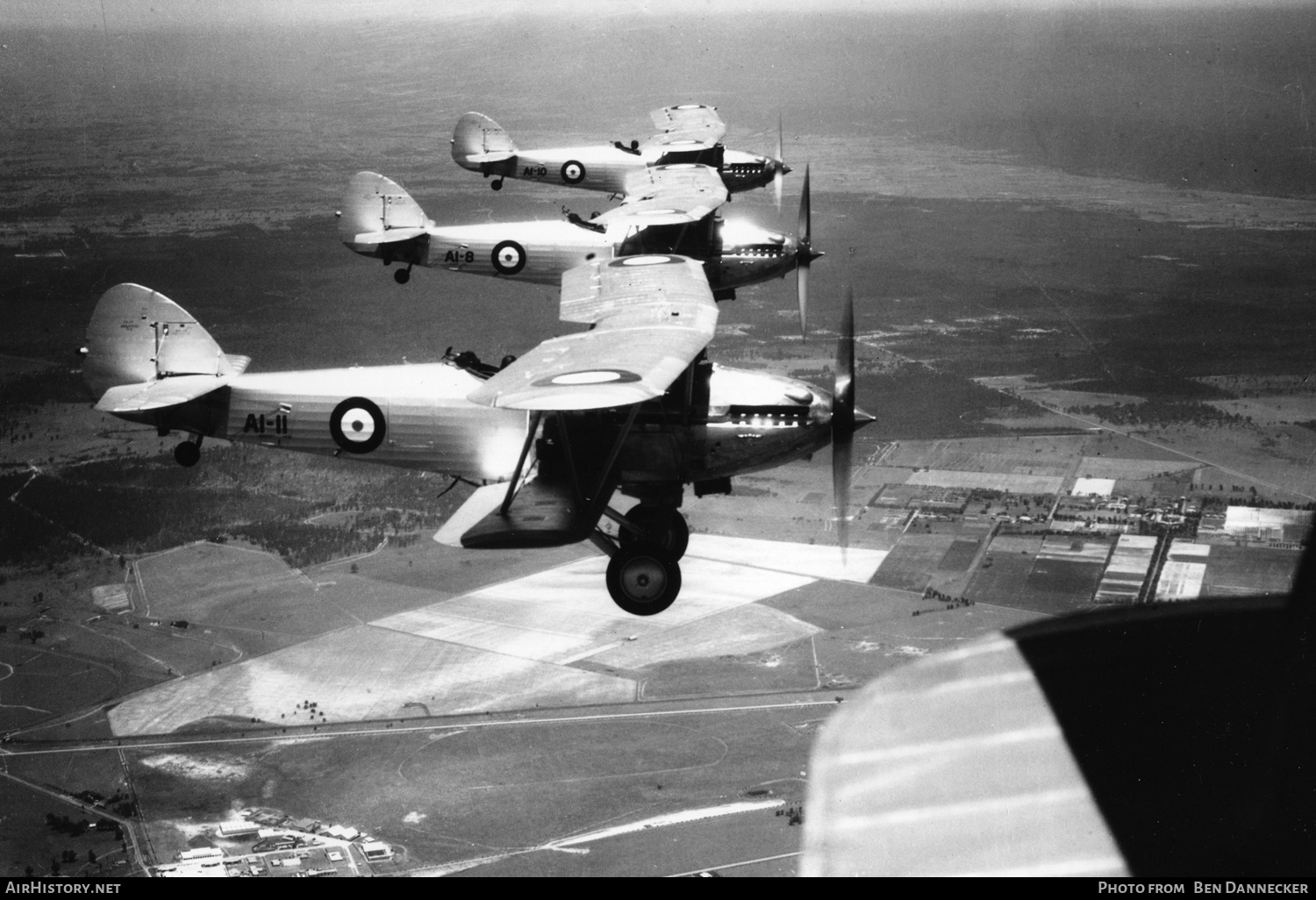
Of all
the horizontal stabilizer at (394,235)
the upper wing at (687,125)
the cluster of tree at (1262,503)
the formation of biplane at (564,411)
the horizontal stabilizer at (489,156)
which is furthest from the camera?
the cluster of tree at (1262,503)

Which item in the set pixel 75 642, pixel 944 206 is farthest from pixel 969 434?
pixel 75 642

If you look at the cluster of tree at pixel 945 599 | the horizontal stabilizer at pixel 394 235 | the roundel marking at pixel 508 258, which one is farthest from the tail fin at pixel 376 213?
the cluster of tree at pixel 945 599

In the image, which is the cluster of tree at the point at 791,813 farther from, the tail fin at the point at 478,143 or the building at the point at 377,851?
the tail fin at the point at 478,143

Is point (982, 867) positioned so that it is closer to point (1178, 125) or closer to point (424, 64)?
point (424, 64)

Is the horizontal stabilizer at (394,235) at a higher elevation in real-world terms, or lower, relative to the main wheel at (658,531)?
higher

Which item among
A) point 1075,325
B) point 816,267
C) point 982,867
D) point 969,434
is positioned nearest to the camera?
point 982,867

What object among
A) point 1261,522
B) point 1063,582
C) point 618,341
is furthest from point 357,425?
point 1261,522

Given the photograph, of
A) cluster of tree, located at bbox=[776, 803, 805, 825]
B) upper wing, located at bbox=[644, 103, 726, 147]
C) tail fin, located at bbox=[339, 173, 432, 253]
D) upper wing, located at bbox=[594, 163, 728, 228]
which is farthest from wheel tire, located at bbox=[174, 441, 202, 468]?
upper wing, located at bbox=[644, 103, 726, 147]
